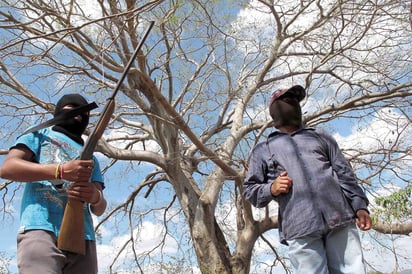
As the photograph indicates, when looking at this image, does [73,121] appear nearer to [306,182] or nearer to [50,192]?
[50,192]

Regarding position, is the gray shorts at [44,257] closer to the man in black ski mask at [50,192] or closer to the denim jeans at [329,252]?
the man in black ski mask at [50,192]

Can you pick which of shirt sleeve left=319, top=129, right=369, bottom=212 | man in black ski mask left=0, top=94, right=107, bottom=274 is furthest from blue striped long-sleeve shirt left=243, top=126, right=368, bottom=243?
man in black ski mask left=0, top=94, right=107, bottom=274

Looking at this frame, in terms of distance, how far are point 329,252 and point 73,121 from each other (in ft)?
4.82

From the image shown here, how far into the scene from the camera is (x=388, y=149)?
23.8ft

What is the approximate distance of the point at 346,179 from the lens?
94.0 inches

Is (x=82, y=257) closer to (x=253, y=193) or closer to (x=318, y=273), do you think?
(x=253, y=193)

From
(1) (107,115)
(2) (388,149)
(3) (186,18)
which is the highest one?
(3) (186,18)

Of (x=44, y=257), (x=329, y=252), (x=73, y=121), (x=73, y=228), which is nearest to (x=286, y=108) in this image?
(x=329, y=252)

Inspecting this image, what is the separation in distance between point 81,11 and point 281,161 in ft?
12.3

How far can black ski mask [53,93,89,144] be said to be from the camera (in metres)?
2.26

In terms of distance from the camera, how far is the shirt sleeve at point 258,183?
236 centimetres

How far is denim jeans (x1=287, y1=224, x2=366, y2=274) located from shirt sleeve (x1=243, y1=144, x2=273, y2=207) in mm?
274

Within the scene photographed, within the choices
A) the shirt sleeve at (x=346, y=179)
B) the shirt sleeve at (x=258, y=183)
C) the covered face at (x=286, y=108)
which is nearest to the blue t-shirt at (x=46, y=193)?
the shirt sleeve at (x=258, y=183)

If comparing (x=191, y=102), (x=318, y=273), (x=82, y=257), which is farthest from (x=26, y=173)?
(x=191, y=102)
